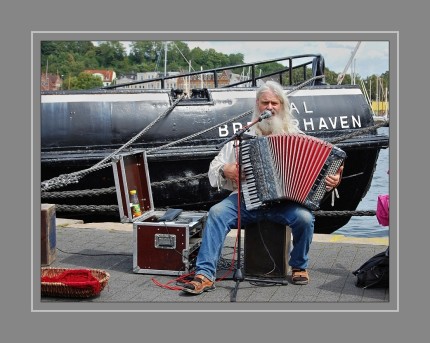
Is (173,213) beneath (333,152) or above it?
beneath

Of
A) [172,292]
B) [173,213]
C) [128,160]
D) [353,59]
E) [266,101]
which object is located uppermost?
[353,59]

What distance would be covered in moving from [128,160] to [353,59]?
1999mm

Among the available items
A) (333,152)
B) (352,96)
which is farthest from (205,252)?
(352,96)

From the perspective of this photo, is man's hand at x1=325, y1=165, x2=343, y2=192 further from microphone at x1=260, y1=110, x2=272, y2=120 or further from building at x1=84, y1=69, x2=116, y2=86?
building at x1=84, y1=69, x2=116, y2=86

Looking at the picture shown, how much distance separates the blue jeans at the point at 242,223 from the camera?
5.24 meters

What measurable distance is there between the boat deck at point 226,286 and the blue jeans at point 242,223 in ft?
0.67

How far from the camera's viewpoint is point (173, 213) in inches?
229

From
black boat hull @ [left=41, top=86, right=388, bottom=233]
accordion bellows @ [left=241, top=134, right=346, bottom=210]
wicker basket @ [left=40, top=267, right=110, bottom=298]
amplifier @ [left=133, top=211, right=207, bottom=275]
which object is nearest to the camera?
wicker basket @ [left=40, top=267, right=110, bottom=298]

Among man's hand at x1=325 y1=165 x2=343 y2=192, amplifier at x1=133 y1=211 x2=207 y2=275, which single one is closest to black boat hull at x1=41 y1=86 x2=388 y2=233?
amplifier at x1=133 y1=211 x2=207 y2=275

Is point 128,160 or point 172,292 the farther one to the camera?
point 128,160

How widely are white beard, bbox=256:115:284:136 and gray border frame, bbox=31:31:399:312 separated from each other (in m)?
0.86

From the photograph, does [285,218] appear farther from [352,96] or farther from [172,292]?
[352,96]

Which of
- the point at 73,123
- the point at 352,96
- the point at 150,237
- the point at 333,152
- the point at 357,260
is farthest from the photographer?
the point at 352,96

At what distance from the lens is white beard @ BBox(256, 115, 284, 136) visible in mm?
5348
